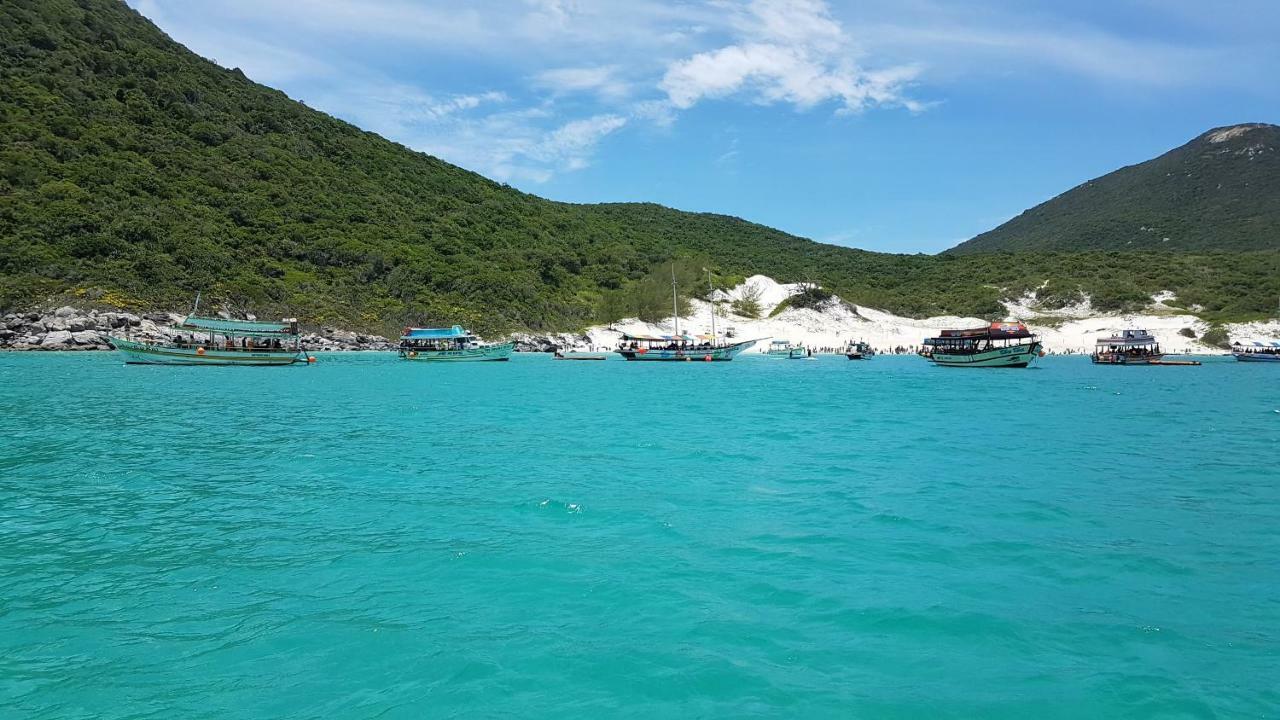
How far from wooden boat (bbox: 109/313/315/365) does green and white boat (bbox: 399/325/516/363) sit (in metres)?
11.6

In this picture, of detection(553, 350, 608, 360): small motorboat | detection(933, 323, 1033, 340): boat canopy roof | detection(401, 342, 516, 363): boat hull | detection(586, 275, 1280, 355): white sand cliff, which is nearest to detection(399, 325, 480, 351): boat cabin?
detection(401, 342, 516, 363): boat hull

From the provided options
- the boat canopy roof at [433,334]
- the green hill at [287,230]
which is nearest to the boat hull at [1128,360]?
the green hill at [287,230]

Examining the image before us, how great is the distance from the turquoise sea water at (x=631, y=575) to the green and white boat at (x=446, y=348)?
159 feet

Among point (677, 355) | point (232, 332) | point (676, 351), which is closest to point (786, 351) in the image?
point (676, 351)

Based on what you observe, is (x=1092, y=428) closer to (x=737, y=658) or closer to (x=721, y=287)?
(x=737, y=658)

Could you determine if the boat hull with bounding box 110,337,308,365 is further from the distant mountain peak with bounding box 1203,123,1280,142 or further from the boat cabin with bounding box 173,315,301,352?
the distant mountain peak with bounding box 1203,123,1280,142

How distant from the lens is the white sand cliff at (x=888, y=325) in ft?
317

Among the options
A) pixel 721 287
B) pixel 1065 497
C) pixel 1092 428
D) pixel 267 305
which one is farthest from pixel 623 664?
pixel 721 287

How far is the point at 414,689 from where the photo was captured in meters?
Answer: 6.24

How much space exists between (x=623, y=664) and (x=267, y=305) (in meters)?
77.8

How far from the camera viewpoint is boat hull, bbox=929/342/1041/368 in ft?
213

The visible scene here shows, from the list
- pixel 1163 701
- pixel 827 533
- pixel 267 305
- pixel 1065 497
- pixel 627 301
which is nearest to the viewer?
pixel 1163 701

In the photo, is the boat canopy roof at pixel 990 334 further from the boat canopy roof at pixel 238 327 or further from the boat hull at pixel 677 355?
the boat canopy roof at pixel 238 327

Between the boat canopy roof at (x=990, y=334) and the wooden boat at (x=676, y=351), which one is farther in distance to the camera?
the wooden boat at (x=676, y=351)
